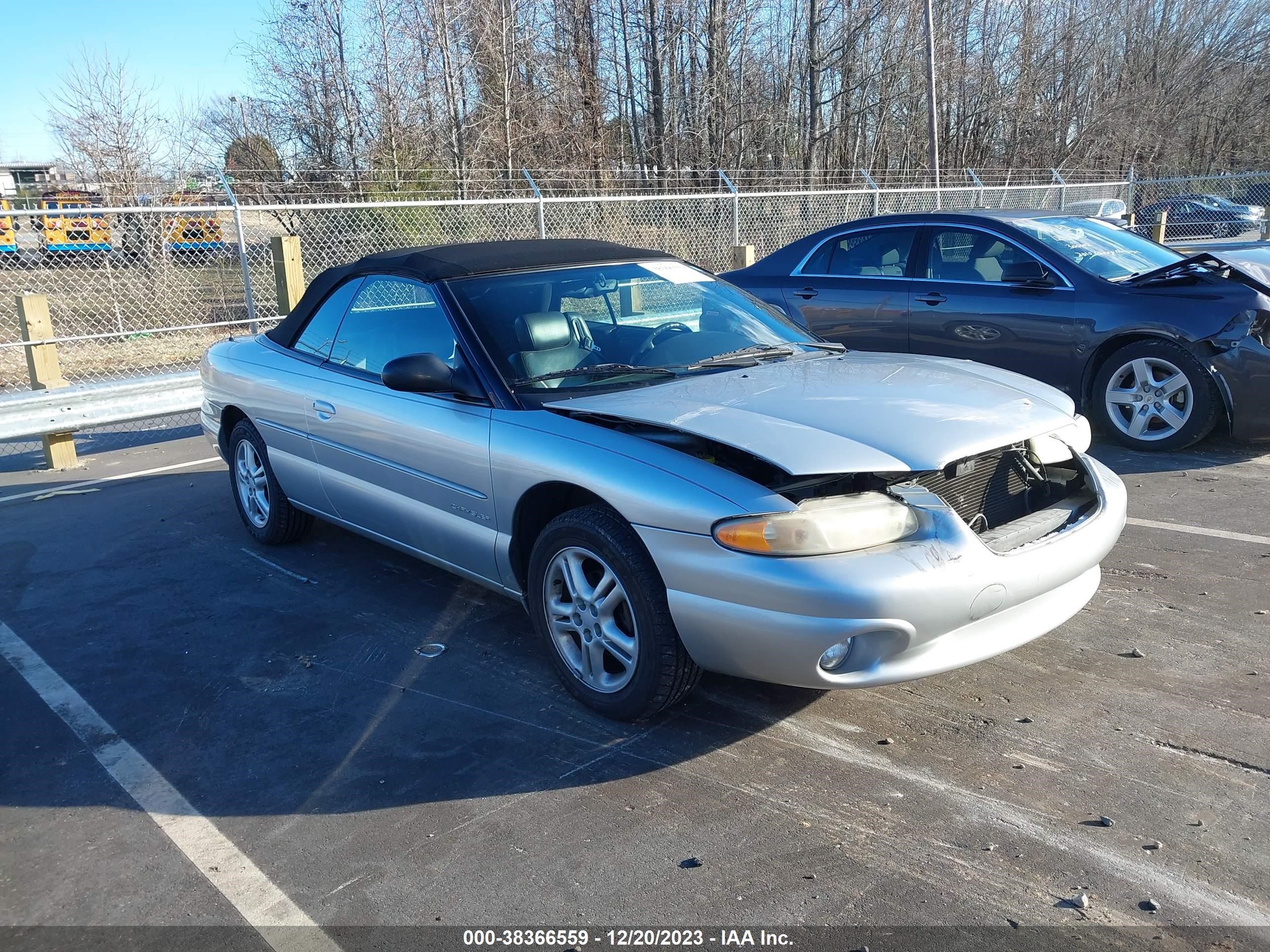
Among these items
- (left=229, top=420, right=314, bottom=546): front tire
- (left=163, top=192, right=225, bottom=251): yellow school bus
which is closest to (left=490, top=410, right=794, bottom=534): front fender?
(left=229, top=420, right=314, bottom=546): front tire

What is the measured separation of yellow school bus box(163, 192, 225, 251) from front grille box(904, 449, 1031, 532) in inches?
393

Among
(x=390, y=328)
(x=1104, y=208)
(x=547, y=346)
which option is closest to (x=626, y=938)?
(x=547, y=346)

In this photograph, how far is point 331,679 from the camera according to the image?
3.89m

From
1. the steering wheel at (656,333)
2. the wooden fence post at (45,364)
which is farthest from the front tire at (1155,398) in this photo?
the wooden fence post at (45,364)

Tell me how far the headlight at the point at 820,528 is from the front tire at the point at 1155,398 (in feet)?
14.2

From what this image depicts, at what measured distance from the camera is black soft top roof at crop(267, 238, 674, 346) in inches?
169

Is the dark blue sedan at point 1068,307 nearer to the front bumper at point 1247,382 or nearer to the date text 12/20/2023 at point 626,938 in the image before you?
the front bumper at point 1247,382

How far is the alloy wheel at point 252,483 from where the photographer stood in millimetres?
5457

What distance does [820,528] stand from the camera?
2.89m

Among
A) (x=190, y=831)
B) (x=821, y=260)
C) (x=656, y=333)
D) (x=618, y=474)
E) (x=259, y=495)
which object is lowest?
(x=190, y=831)

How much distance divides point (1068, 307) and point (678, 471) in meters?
4.71

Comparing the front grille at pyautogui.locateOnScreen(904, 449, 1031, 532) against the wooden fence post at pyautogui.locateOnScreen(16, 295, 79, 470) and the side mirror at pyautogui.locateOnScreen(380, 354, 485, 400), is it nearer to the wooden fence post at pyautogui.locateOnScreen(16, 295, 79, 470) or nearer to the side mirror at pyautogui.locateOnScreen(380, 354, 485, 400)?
the side mirror at pyautogui.locateOnScreen(380, 354, 485, 400)

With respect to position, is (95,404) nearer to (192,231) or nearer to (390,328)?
(390,328)

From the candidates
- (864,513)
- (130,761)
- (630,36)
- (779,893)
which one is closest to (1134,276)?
(864,513)
